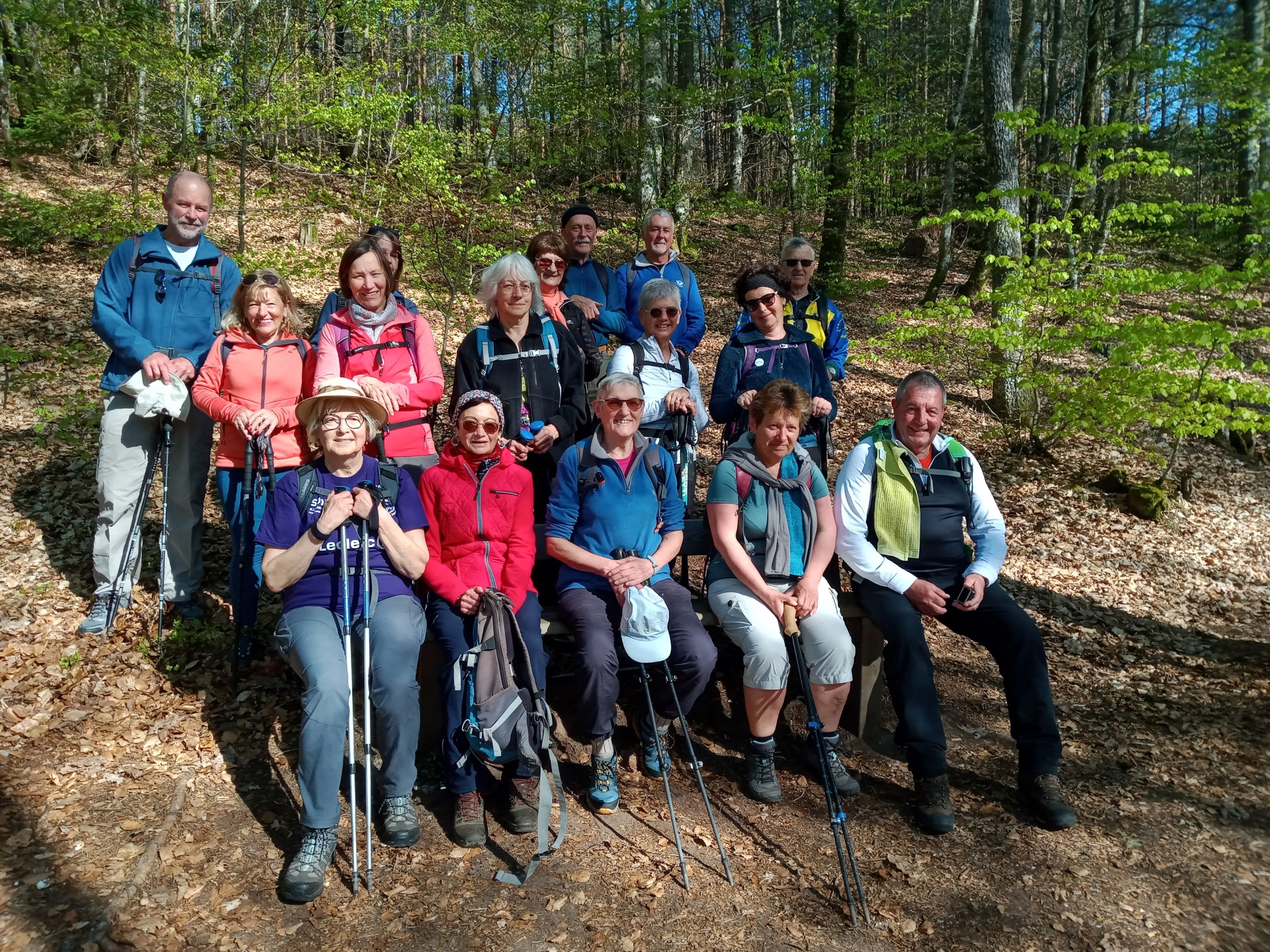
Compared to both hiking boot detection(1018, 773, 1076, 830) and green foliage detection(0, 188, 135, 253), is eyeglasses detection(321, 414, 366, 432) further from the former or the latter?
green foliage detection(0, 188, 135, 253)

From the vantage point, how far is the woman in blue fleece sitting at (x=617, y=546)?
382 cm

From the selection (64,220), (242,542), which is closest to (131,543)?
(242,542)

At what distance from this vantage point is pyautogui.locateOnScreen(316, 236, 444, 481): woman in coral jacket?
4.24m

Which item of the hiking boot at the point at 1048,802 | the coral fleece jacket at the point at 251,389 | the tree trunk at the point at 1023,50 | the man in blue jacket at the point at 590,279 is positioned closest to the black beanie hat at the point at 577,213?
the man in blue jacket at the point at 590,279

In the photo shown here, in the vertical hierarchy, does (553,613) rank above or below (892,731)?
Result: above

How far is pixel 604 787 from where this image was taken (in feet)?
12.3

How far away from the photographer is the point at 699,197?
498 inches

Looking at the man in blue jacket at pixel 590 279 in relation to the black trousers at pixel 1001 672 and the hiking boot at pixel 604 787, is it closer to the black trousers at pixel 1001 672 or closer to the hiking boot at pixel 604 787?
the black trousers at pixel 1001 672

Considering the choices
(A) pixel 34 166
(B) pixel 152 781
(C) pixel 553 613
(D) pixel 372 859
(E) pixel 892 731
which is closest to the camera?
(D) pixel 372 859

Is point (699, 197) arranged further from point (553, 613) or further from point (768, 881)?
point (768, 881)

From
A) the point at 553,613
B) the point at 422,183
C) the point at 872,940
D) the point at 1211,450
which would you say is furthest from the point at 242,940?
the point at 1211,450

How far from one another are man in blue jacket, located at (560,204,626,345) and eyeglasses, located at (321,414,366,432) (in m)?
2.02

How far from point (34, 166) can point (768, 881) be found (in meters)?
14.5

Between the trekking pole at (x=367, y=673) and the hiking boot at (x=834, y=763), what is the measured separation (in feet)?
6.44
